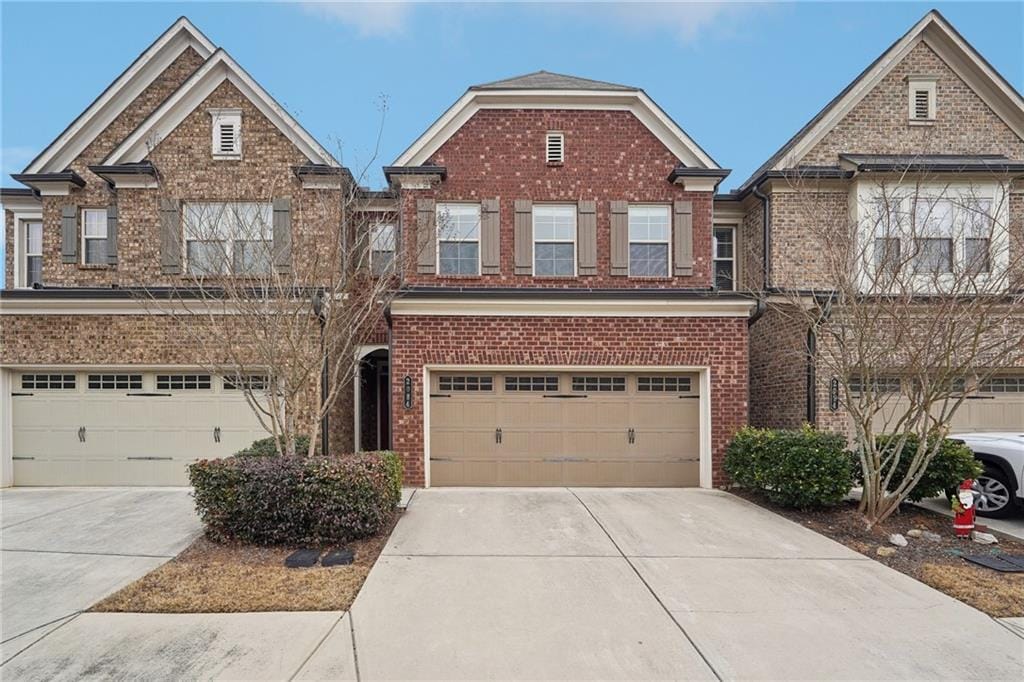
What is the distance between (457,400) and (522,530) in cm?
351

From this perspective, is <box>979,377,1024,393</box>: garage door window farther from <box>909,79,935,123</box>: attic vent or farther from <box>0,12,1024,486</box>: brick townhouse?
<box>909,79,935,123</box>: attic vent

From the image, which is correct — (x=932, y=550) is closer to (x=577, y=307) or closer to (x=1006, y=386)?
(x=577, y=307)

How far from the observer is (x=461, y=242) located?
37.2ft

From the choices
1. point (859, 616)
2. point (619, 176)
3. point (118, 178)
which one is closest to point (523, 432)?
point (619, 176)

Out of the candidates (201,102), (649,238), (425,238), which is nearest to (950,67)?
(649,238)

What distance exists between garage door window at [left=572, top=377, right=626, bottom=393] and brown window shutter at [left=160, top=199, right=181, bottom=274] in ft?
24.6

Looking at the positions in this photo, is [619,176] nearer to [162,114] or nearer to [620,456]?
[620,456]

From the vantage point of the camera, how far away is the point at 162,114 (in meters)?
11.7

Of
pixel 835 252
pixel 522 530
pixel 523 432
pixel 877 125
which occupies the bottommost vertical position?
pixel 522 530

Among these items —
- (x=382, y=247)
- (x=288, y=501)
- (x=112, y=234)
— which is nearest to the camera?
(x=288, y=501)

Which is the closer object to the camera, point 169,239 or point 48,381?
point 48,381

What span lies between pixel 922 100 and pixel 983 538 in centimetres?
969

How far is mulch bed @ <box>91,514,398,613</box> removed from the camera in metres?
4.96

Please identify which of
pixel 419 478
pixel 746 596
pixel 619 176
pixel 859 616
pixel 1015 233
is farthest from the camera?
pixel 619 176
